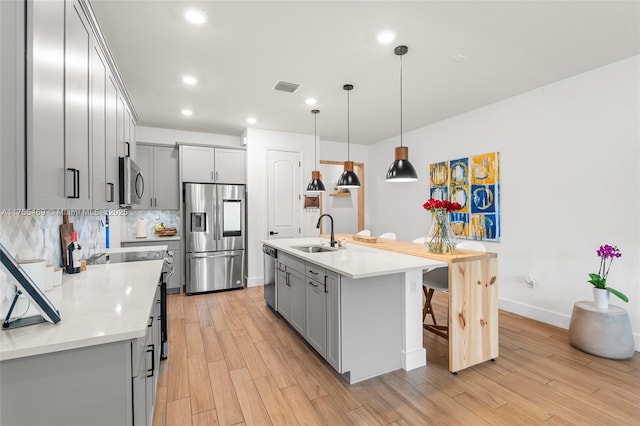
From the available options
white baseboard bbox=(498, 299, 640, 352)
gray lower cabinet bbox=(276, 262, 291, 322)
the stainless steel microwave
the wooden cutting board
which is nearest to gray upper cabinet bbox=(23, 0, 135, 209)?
the stainless steel microwave

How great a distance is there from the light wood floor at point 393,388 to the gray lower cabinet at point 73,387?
0.93 meters

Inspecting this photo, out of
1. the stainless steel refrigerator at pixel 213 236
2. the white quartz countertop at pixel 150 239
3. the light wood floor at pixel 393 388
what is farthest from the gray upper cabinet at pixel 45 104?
the white quartz countertop at pixel 150 239

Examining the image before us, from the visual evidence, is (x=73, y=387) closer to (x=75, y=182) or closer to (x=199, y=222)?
(x=75, y=182)

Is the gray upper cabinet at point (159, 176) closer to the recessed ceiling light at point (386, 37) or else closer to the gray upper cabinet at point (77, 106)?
the gray upper cabinet at point (77, 106)

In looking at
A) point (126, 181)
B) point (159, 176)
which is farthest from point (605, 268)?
point (159, 176)

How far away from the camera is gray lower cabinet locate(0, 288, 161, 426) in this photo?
968mm

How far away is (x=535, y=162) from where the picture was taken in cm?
346

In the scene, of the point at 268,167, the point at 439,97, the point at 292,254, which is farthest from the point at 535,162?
the point at 268,167

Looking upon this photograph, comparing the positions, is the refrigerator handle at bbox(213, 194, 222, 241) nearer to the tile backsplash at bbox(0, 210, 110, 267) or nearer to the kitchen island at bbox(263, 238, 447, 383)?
the tile backsplash at bbox(0, 210, 110, 267)

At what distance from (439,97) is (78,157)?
369 centimetres

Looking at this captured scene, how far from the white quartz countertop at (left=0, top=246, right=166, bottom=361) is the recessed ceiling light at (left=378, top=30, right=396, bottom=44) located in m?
2.45

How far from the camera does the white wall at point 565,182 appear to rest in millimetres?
2767

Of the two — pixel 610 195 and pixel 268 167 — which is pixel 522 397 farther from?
pixel 268 167

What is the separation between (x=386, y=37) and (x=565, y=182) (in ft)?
8.34
